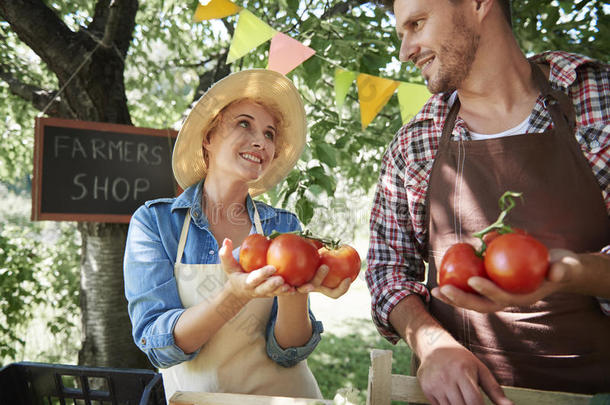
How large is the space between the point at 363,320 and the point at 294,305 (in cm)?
533

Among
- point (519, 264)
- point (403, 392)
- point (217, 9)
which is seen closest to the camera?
point (519, 264)

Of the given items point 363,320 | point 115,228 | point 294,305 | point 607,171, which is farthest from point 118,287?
point 363,320

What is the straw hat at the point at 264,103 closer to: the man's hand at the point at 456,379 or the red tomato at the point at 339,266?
the red tomato at the point at 339,266

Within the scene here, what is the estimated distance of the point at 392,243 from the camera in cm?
167

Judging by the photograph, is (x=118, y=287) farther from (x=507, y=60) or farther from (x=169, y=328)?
(x=507, y=60)

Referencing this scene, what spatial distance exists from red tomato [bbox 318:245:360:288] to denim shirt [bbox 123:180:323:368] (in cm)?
32

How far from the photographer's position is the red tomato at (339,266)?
1341 mm

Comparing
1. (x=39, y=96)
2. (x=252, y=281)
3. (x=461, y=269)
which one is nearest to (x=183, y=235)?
(x=252, y=281)

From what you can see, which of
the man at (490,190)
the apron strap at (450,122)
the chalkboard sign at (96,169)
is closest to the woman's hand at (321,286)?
the man at (490,190)

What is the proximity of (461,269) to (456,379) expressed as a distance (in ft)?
1.07

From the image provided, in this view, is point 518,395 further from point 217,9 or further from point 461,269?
point 217,9

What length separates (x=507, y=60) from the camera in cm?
155

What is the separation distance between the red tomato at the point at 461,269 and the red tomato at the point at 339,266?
305mm

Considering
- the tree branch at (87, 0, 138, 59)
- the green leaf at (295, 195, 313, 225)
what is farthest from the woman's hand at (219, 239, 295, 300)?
the tree branch at (87, 0, 138, 59)
